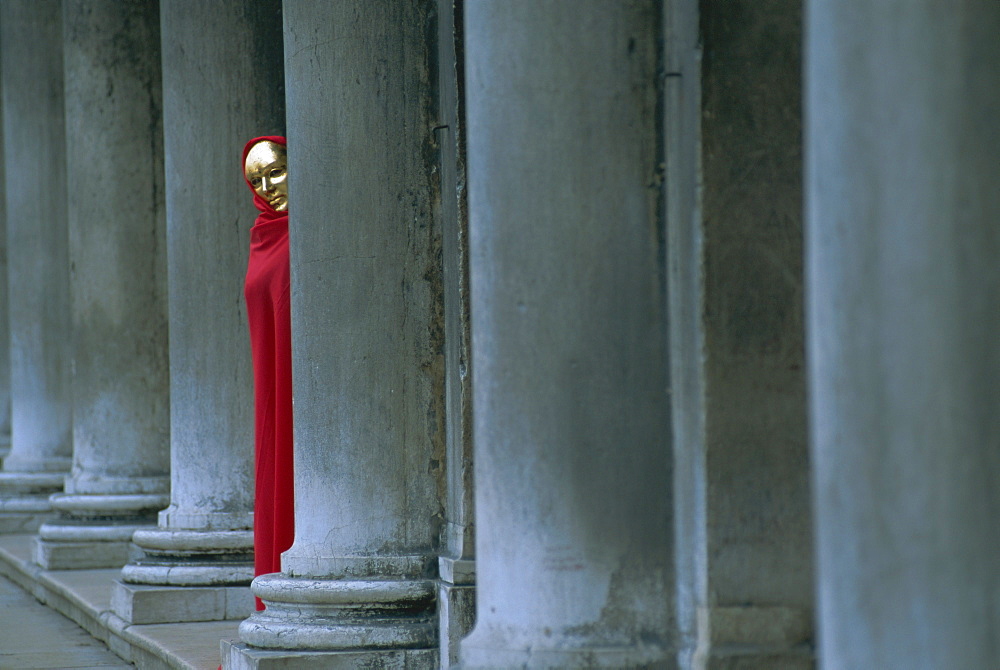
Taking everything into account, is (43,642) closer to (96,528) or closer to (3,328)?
(96,528)

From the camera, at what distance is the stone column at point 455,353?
5180mm

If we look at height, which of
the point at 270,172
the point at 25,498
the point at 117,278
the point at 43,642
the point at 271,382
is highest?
the point at 270,172

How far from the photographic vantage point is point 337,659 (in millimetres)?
5168

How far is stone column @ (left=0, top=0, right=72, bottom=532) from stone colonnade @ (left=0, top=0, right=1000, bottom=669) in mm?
5163

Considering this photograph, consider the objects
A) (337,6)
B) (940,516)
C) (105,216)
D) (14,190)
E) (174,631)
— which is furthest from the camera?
(14,190)

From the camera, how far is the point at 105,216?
952cm

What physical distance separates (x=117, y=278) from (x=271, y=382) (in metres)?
3.77

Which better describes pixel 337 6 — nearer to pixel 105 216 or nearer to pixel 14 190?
pixel 105 216

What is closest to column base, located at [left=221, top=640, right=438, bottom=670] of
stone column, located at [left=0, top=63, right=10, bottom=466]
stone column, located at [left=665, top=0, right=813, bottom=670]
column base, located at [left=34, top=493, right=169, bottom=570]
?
stone column, located at [left=665, top=0, right=813, bottom=670]

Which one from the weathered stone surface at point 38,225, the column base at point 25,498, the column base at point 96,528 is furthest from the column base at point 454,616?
the weathered stone surface at point 38,225

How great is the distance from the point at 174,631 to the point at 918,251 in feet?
17.7

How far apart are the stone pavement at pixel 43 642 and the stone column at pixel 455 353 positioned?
282 cm

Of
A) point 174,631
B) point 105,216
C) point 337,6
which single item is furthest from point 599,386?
point 105,216

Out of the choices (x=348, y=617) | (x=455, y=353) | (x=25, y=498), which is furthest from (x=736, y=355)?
(x=25, y=498)
